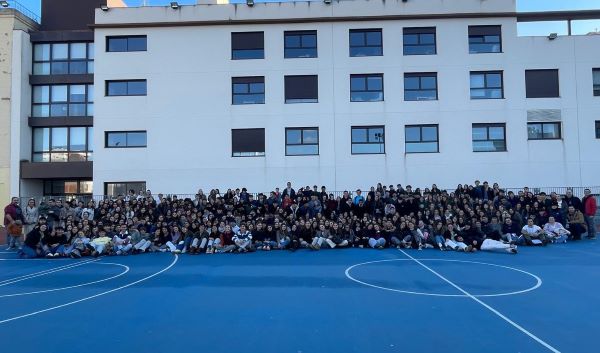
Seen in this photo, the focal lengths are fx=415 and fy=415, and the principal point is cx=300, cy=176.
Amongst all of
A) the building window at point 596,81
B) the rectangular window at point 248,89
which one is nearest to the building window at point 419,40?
the rectangular window at point 248,89

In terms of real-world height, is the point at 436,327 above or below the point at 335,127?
below

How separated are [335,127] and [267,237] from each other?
9.18 meters

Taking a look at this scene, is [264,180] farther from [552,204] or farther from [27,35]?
[27,35]

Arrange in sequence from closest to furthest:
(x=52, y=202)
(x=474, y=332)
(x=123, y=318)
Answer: (x=474, y=332), (x=123, y=318), (x=52, y=202)

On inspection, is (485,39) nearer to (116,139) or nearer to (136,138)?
(136,138)

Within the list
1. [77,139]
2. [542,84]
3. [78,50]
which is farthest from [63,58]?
[542,84]

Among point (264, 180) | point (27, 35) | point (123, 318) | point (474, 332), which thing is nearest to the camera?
point (474, 332)

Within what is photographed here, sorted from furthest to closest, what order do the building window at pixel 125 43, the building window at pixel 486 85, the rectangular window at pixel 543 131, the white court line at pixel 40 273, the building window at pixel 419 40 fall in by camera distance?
1. the building window at pixel 125 43
2. the building window at pixel 419 40
3. the building window at pixel 486 85
4. the rectangular window at pixel 543 131
5. the white court line at pixel 40 273

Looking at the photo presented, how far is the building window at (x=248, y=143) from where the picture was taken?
23156mm

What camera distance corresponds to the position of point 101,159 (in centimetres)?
2344

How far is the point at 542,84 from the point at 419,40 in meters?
7.23

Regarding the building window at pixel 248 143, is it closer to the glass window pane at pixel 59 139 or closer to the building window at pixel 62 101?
the building window at pixel 62 101

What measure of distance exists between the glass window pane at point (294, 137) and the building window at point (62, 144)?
41.2 ft

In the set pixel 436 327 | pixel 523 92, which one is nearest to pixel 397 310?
pixel 436 327
